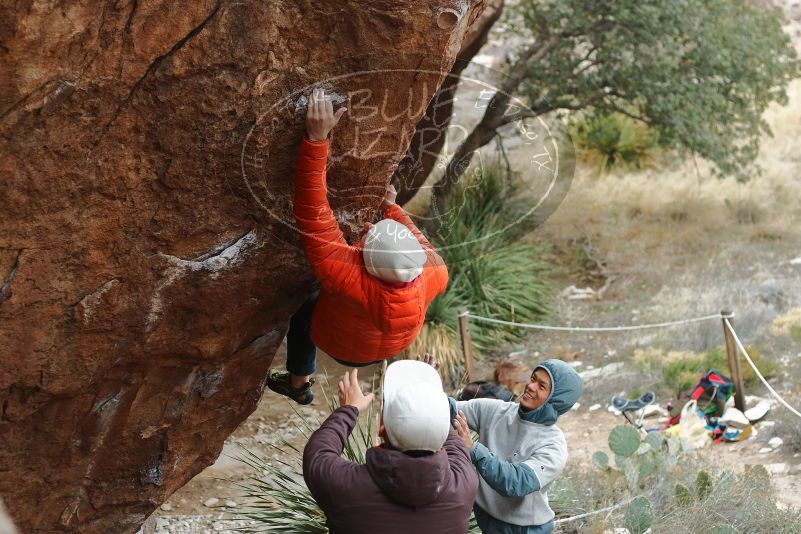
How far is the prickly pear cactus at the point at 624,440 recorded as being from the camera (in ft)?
18.2

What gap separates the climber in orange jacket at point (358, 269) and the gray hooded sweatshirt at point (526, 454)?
0.55 m

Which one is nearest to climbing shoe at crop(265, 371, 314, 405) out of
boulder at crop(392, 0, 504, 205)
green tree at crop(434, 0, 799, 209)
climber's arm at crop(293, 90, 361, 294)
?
boulder at crop(392, 0, 504, 205)

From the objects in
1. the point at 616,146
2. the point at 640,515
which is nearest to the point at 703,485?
the point at 640,515

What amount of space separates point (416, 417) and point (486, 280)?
22.8ft

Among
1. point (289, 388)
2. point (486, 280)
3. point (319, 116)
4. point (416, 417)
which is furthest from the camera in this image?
point (486, 280)

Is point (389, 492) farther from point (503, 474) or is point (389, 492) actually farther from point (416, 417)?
point (503, 474)

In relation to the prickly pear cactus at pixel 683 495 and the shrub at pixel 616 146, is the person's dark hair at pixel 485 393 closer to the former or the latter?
the prickly pear cactus at pixel 683 495

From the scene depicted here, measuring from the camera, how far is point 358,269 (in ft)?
12.6

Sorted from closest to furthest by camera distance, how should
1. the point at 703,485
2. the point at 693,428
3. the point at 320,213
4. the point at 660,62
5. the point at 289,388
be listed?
the point at 320,213, the point at 289,388, the point at 703,485, the point at 693,428, the point at 660,62

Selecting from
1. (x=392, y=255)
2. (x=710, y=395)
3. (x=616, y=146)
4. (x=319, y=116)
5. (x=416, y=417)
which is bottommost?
(x=710, y=395)

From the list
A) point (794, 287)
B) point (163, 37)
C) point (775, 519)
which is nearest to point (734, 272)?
Result: point (794, 287)

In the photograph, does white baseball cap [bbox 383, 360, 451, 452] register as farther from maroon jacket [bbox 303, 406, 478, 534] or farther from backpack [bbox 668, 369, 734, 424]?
backpack [bbox 668, 369, 734, 424]

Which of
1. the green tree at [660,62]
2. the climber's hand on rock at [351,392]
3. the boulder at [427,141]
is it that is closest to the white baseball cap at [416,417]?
the climber's hand on rock at [351,392]

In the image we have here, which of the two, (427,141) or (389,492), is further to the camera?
(427,141)
